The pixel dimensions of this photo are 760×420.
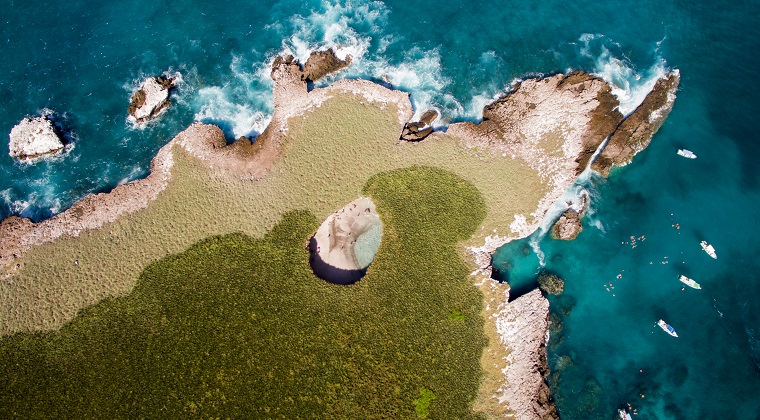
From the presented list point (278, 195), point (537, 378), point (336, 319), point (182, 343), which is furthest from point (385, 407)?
point (278, 195)

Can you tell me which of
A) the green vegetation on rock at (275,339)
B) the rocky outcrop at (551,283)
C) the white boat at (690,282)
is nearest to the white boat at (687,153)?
the white boat at (690,282)

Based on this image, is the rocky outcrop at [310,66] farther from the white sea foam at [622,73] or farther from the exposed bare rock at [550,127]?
the white sea foam at [622,73]

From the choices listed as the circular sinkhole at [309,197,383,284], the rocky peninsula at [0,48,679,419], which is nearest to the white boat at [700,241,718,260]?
the rocky peninsula at [0,48,679,419]

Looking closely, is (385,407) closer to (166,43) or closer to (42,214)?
(42,214)

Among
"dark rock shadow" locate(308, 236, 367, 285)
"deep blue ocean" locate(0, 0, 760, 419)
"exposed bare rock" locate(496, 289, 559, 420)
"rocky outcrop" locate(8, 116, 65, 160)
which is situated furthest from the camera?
"deep blue ocean" locate(0, 0, 760, 419)

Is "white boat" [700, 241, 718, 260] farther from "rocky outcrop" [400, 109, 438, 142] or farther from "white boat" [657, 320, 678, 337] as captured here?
"rocky outcrop" [400, 109, 438, 142]

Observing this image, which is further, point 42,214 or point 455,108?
point 455,108

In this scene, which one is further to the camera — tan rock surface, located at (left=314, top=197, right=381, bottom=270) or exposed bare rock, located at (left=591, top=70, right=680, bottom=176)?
exposed bare rock, located at (left=591, top=70, right=680, bottom=176)
